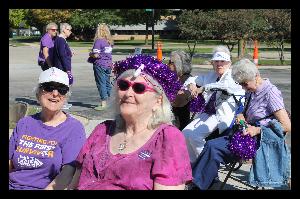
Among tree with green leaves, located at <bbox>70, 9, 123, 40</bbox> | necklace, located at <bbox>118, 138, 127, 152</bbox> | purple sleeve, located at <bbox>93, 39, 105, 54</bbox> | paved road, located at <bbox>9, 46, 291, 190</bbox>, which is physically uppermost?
tree with green leaves, located at <bbox>70, 9, 123, 40</bbox>

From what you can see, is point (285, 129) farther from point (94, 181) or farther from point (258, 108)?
point (94, 181)

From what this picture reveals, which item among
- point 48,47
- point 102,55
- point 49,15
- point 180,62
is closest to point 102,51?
point 102,55

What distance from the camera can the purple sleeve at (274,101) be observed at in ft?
14.9

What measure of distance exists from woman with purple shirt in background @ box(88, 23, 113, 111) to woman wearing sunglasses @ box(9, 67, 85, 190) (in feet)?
20.2

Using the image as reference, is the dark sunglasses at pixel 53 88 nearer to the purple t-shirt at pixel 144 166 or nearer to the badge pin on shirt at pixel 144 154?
the purple t-shirt at pixel 144 166

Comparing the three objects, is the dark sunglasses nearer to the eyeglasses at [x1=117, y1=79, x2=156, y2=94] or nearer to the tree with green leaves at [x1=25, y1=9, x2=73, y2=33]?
the eyeglasses at [x1=117, y1=79, x2=156, y2=94]

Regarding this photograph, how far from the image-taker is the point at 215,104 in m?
5.23

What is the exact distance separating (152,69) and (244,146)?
1.60m

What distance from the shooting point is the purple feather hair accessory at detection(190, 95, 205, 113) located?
535 centimetres

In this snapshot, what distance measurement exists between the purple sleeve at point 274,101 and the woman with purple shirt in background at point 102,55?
5.44 meters

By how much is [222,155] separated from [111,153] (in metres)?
1.95

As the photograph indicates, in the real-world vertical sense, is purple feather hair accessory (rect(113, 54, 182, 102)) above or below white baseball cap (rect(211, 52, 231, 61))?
below

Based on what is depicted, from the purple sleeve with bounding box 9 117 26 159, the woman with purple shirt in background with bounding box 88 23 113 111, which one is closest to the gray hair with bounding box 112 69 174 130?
the purple sleeve with bounding box 9 117 26 159

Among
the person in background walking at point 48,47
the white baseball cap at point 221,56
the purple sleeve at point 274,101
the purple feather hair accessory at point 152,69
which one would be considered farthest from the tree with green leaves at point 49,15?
the purple feather hair accessory at point 152,69
